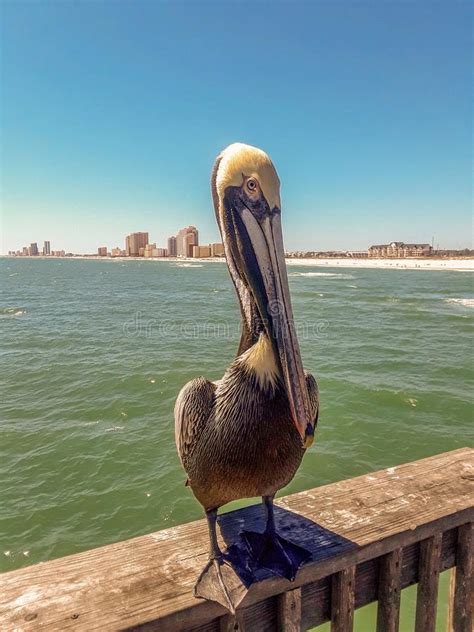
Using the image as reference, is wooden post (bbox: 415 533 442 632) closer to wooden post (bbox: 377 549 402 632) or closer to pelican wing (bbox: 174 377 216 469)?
wooden post (bbox: 377 549 402 632)

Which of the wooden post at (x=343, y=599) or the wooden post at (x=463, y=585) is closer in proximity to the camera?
the wooden post at (x=343, y=599)

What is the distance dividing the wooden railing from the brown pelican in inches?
3.9

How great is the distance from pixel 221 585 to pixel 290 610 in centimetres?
32

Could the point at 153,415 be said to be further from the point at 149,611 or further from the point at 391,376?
the point at 149,611

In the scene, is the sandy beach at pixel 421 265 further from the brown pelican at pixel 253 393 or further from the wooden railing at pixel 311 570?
the brown pelican at pixel 253 393

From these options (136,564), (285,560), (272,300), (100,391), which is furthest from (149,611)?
(100,391)

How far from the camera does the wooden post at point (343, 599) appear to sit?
1.59 m

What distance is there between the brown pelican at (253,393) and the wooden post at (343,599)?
182 mm

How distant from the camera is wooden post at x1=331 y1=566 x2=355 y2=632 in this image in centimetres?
159

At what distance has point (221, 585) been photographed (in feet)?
4.51

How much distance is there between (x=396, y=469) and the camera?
2068 mm

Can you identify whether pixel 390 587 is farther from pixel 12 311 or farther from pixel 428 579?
pixel 12 311

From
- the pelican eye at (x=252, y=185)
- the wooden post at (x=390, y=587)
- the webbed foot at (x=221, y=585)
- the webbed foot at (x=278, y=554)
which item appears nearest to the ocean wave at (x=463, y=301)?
the wooden post at (x=390, y=587)

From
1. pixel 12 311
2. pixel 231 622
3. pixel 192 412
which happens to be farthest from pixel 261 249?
pixel 12 311
